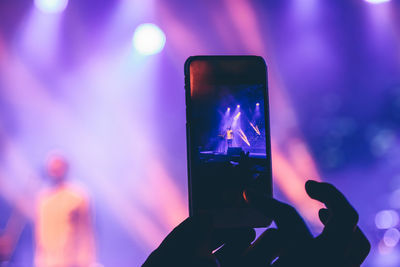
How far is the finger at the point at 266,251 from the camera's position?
0.96 feet

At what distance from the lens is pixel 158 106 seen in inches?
90.9

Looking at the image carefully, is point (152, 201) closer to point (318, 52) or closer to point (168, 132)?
point (168, 132)

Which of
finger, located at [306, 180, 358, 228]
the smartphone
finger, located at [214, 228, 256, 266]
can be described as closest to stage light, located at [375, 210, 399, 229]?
the smartphone

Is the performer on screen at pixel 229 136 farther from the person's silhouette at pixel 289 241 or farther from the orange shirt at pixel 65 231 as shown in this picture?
the orange shirt at pixel 65 231

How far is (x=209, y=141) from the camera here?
605mm

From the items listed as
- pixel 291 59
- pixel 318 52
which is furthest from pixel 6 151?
pixel 318 52

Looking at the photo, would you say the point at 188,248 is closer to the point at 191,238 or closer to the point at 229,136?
the point at 191,238

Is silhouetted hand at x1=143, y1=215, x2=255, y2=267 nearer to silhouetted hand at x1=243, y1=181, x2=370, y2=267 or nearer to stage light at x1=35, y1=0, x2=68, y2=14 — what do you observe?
→ silhouetted hand at x1=243, y1=181, x2=370, y2=267

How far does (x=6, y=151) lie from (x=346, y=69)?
2346 mm

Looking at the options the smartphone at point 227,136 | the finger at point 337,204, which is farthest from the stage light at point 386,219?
the finger at point 337,204

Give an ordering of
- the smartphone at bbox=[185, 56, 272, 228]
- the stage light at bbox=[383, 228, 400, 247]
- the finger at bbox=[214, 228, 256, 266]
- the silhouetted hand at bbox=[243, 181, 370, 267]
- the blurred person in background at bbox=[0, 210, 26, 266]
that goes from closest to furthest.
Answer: the silhouetted hand at bbox=[243, 181, 370, 267]
the finger at bbox=[214, 228, 256, 266]
the smartphone at bbox=[185, 56, 272, 228]
the blurred person in background at bbox=[0, 210, 26, 266]
the stage light at bbox=[383, 228, 400, 247]

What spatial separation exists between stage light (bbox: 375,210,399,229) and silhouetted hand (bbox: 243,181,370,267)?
2.48 meters

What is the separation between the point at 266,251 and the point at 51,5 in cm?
239

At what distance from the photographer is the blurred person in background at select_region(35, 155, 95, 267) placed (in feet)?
6.28
